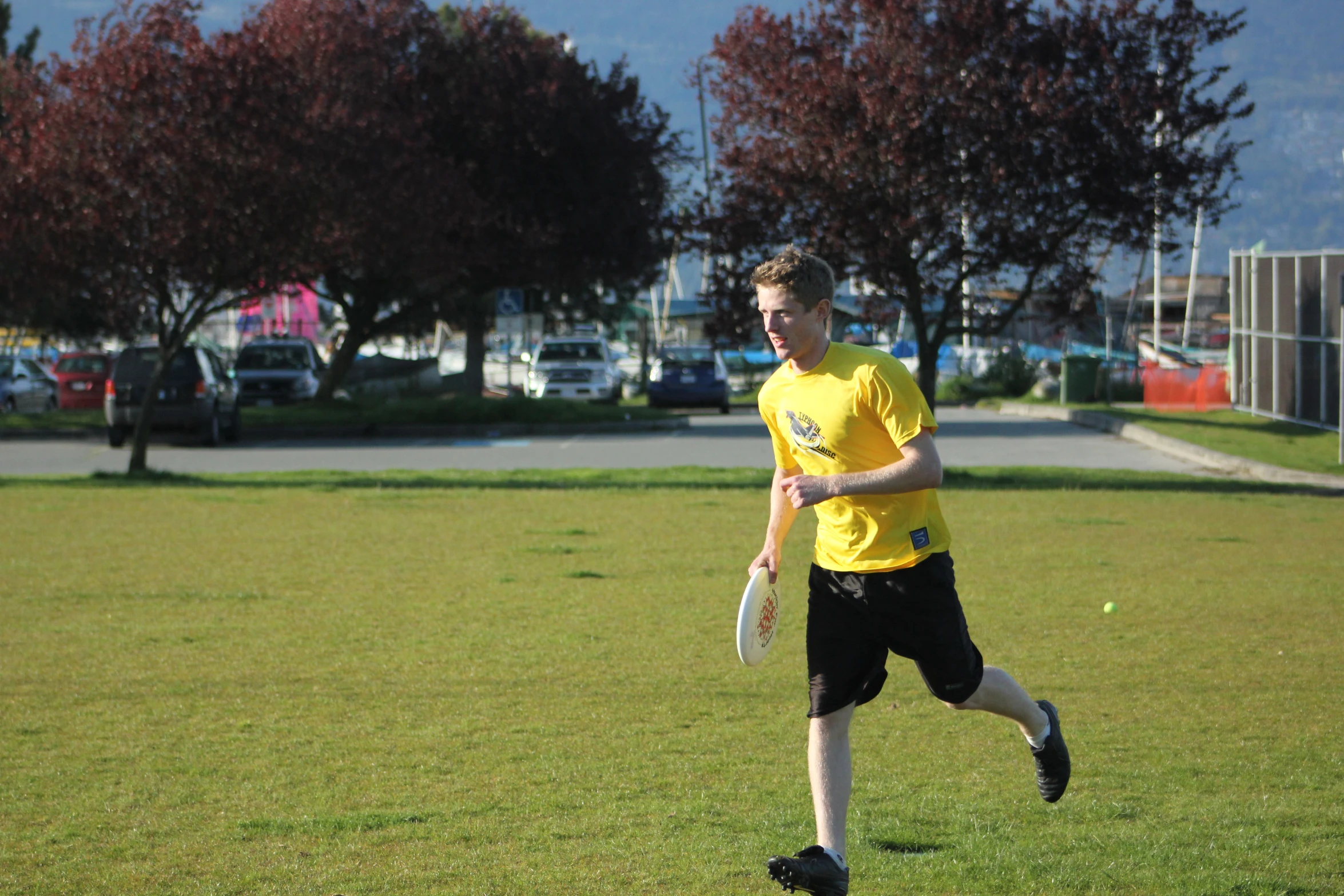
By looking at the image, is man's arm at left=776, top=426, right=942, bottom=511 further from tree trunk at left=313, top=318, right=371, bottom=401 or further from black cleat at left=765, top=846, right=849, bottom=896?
tree trunk at left=313, top=318, right=371, bottom=401

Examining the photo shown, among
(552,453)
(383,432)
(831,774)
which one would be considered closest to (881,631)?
(831,774)

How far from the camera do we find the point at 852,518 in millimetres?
4805

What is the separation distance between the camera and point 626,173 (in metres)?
37.8

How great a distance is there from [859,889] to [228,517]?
473 inches

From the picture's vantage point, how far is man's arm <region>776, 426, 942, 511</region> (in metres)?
4.56

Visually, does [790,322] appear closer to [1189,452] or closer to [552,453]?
[1189,452]

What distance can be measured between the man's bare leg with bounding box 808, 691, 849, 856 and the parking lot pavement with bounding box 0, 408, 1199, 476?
56.2 feet

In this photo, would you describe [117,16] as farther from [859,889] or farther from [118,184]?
[859,889]

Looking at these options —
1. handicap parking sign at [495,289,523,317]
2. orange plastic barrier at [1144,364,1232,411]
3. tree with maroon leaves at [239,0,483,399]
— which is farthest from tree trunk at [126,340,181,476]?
orange plastic barrier at [1144,364,1232,411]

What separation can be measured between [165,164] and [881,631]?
16.4 metres

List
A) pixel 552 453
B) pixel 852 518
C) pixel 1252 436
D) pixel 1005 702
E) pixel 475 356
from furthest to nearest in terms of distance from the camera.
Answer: pixel 475 356, pixel 1252 436, pixel 552 453, pixel 1005 702, pixel 852 518

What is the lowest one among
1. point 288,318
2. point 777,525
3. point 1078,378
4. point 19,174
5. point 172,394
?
point 777,525

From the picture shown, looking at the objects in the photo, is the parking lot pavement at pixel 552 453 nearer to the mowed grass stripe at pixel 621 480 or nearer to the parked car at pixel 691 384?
the mowed grass stripe at pixel 621 480

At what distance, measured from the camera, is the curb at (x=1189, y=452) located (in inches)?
752
